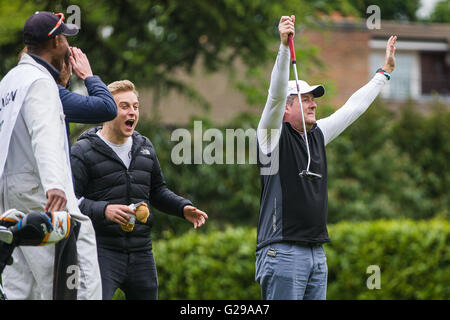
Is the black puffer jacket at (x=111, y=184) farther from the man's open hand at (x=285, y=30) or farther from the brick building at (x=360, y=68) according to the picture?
the brick building at (x=360, y=68)

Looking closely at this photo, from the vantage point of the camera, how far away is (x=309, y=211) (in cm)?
503

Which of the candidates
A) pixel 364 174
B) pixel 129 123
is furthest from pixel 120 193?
pixel 364 174

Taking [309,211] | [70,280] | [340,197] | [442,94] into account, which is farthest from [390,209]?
[70,280]

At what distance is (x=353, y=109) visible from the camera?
559 centimetres

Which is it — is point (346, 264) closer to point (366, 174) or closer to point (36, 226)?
point (36, 226)

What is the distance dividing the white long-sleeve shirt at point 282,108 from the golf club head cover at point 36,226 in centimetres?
173

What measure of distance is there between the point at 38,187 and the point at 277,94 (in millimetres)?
1748

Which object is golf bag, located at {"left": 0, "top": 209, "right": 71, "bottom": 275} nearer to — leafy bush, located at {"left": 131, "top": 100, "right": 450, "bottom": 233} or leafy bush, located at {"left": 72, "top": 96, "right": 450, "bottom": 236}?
leafy bush, located at {"left": 72, "top": 96, "right": 450, "bottom": 236}

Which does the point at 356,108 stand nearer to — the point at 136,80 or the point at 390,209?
the point at 136,80

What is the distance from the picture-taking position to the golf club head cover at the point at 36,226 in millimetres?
3750

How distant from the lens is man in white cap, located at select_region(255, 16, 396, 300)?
4.94 m
